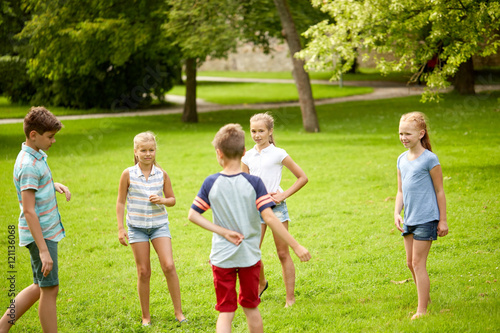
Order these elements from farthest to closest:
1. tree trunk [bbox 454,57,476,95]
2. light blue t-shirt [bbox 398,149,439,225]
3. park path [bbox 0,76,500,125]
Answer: tree trunk [bbox 454,57,476,95] → park path [bbox 0,76,500,125] → light blue t-shirt [bbox 398,149,439,225]

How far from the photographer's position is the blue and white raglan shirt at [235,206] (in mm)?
3793

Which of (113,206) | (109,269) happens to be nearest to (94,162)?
(113,206)

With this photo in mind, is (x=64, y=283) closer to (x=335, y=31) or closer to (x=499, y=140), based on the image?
(x=335, y=31)

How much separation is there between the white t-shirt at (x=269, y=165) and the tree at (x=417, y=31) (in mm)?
6175

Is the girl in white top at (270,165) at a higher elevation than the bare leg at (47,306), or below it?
higher

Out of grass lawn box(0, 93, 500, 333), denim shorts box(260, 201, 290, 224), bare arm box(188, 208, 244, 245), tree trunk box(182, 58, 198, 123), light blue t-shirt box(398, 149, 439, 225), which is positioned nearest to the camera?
bare arm box(188, 208, 244, 245)

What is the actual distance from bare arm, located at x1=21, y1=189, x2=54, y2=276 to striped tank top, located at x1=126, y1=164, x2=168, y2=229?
923 millimetres

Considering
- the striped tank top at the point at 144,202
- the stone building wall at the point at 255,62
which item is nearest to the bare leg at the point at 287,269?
the striped tank top at the point at 144,202

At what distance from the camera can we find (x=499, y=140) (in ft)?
48.7

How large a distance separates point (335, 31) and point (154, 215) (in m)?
10.3

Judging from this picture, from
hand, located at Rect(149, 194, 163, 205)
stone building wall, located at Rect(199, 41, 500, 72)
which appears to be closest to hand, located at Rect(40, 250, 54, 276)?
hand, located at Rect(149, 194, 163, 205)

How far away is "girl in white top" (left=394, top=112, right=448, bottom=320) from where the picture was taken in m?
4.59

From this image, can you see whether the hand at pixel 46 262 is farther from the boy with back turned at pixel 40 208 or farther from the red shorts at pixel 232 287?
the red shorts at pixel 232 287

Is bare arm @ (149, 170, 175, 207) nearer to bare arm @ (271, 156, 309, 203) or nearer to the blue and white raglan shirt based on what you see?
bare arm @ (271, 156, 309, 203)
